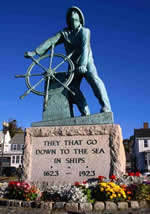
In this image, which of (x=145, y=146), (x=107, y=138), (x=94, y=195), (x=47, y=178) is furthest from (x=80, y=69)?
(x=145, y=146)

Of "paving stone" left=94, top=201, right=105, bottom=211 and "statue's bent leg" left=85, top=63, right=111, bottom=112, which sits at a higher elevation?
"statue's bent leg" left=85, top=63, right=111, bottom=112

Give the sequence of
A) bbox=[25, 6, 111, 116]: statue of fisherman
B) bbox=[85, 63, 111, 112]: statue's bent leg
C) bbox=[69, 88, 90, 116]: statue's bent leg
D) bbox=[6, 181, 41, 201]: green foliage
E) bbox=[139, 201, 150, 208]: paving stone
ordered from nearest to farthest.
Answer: bbox=[139, 201, 150, 208]: paving stone, bbox=[6, 181, 41, 201]: green foliage, bbox=[85, 63, 111, 112]: statue's bent leg, bbox=[25, 6, 111, 116]: statue of fisherman, bbox=[69, 88, 90, 116]: statue's bent leg

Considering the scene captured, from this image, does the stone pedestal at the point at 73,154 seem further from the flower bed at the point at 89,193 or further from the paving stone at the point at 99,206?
the paving stone at the point at 99,206

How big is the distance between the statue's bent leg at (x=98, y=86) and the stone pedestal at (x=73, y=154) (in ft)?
2.82

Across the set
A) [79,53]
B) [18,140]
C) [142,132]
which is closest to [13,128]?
[18,140]

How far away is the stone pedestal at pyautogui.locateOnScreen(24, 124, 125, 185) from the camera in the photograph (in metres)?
6.15

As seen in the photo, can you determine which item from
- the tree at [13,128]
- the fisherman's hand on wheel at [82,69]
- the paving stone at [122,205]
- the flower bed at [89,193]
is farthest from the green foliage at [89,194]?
the tree at [13,128]

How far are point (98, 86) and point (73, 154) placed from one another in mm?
2298

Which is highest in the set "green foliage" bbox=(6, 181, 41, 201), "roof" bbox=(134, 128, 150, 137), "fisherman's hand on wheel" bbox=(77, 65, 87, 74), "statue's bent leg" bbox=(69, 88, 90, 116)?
"roof" bbox=(134, 128, 150, 137)

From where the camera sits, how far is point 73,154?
20.8ft

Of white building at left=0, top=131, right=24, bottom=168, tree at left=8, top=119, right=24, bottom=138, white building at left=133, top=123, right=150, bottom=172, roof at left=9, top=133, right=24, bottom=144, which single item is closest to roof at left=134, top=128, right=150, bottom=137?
white building at left=133, top=123, right=150, bottom=172

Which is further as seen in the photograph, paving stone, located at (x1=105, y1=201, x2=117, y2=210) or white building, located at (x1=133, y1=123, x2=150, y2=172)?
white building, located at (x1=133, y1=123, x2=150, y2=172)

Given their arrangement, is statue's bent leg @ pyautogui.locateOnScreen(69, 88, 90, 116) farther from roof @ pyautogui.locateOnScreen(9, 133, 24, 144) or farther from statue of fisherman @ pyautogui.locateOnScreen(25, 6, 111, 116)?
roof @ pyautogui.locateOnScreen(9, 133, 24, 144)

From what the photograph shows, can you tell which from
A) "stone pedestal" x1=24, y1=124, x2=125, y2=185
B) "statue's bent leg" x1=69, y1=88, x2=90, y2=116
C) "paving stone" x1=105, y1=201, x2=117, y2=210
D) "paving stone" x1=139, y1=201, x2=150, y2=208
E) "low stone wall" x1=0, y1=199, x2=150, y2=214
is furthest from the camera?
"statue's bent leg" x1=69, y1=88, x2=90, y2=116
